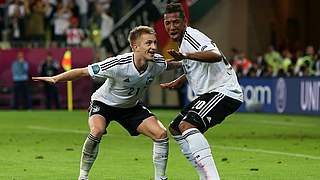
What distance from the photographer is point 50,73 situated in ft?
124

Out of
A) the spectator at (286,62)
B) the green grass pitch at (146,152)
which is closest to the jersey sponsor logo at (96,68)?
the green grass pitch at (146,152)

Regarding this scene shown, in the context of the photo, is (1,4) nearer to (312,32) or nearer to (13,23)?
(13,23)

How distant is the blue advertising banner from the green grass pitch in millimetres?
1597

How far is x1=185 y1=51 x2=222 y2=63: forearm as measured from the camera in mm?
11039

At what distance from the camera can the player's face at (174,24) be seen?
37.6 feet

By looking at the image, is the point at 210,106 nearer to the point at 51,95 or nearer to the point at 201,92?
the point at 201,92

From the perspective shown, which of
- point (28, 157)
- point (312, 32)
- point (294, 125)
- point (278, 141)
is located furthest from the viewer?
point (312, 32)

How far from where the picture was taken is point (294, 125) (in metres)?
27.5

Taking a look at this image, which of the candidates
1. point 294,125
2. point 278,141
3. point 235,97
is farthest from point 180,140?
point 294,125

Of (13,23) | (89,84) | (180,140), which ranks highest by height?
(180,140)

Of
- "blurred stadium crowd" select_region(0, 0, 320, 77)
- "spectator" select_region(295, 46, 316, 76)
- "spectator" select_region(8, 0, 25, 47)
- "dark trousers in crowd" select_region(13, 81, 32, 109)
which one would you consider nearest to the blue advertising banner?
"spectator" select_region(295, 46, 316, 76)

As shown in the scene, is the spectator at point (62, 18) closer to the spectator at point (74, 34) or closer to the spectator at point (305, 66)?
the spectator at point (74, 34)

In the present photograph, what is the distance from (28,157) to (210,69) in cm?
642

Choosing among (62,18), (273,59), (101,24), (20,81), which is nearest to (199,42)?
(273,59)
